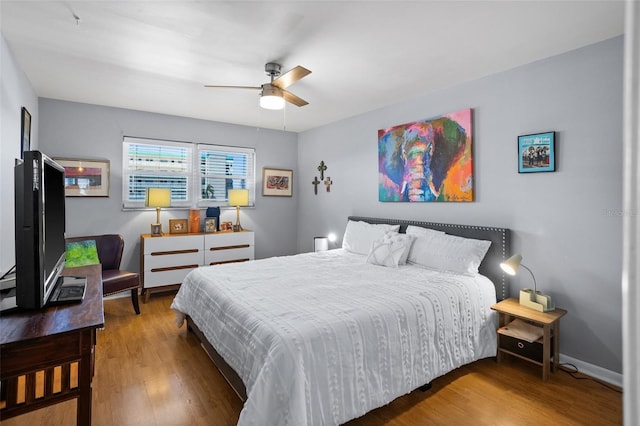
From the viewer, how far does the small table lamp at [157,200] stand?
167 inches

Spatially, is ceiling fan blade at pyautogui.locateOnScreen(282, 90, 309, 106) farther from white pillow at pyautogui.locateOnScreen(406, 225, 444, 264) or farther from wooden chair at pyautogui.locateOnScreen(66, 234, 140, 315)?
wooden chair at pyautogui.locateOnScreen(66, 234, 140, 315)

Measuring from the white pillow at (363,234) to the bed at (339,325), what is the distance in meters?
0.43

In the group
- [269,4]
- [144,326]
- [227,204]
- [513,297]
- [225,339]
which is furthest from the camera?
[227,204]

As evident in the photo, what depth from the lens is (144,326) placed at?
3348 mm

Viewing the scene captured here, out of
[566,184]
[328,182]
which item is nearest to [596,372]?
[566,184]

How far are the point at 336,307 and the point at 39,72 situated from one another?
3.40 m

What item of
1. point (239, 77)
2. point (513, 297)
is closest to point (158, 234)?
point (239, 77)

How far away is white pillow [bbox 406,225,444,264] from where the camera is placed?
323 centimetres

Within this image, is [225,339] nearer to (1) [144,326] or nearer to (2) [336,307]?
(2) [336,307]

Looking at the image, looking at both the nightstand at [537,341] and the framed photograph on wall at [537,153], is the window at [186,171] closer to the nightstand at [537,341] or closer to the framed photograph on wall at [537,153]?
the framed photograph on wall at [537,153]

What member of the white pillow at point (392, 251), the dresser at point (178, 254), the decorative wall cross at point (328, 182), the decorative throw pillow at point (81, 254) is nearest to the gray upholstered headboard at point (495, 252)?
the white pillow at point (392, 251)

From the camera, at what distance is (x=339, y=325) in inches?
73.4

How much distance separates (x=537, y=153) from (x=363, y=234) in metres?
1.92

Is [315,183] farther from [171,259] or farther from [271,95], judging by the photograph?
[271,95]
